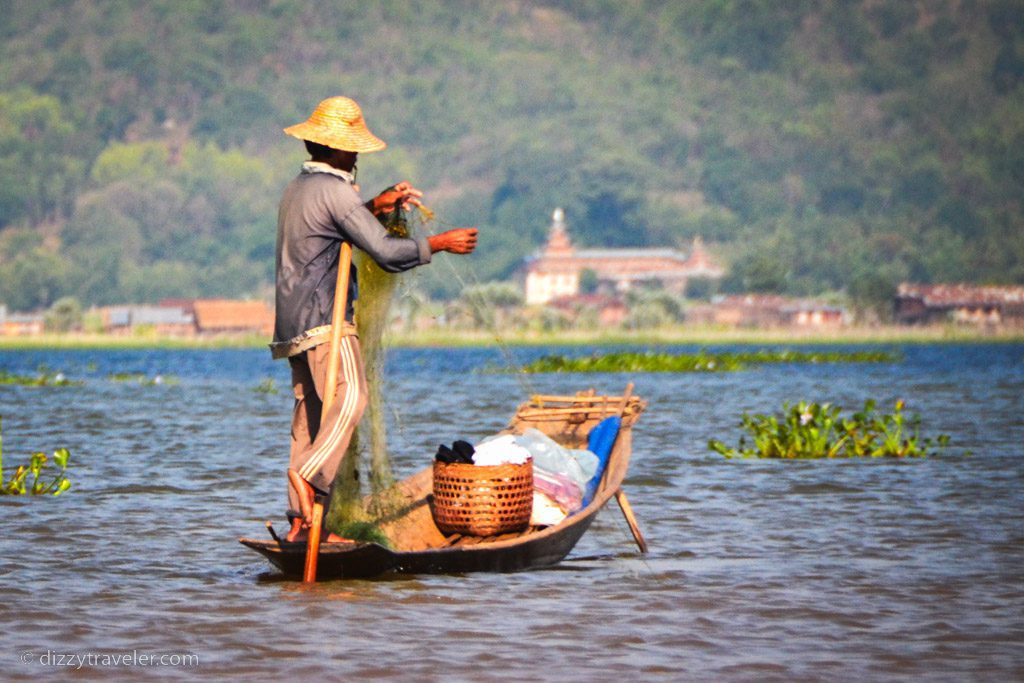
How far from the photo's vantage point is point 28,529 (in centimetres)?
1305

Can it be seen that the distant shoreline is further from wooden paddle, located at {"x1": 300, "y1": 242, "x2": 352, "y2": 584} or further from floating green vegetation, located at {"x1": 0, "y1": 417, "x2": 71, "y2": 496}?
wooden paddle, located at {"x1": 300, "y1": 242, "x2": 352, "y2": 584}

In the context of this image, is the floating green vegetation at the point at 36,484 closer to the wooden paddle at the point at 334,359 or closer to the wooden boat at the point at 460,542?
the wooden boat at the point at 460,542

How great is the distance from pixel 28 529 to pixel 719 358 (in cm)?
4595

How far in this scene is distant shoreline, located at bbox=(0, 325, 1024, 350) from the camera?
12500 cm

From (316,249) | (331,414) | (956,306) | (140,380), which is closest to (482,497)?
(331,414)

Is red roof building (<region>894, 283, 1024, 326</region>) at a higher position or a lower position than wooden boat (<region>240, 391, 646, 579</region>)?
higher

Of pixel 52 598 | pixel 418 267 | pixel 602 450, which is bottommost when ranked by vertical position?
pixel 52 598

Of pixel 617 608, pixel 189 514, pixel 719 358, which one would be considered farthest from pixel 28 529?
pixel 719 358

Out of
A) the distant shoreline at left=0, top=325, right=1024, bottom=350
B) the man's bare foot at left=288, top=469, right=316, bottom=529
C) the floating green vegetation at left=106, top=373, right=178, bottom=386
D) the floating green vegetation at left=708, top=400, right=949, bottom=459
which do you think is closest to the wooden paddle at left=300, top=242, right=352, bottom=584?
the man's bare foot at left=288, top=469, right=316, bottom=529

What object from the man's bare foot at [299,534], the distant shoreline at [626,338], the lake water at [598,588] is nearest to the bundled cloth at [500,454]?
the lake water at [598,588]

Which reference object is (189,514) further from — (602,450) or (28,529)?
(602,450)

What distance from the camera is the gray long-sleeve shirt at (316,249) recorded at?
9828mm

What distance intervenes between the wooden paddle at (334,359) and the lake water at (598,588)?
0.33 m

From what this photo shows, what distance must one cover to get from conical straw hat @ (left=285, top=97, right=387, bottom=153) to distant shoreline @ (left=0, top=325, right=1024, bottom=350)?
4179 inches
